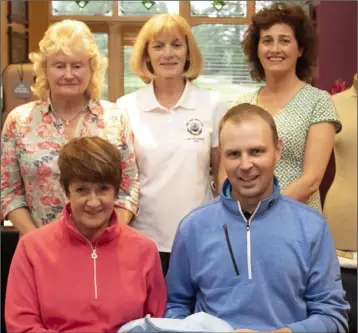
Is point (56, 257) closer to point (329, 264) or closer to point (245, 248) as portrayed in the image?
point (245, 248)

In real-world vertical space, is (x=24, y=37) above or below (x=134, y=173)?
above

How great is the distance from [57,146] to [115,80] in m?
3.89

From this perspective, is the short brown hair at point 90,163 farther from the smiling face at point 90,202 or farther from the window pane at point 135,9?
the window pane at point 135,9

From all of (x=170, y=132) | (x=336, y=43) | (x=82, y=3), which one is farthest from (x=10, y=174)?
(x=82, y=3)

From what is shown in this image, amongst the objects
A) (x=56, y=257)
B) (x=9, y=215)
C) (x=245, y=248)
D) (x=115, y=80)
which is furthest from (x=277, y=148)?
(x=115, y=80)

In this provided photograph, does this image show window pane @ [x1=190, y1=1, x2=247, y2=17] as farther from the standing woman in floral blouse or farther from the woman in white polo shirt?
the standing woman in floral blouse

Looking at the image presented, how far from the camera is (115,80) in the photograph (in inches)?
243

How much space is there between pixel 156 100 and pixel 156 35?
0.78ft

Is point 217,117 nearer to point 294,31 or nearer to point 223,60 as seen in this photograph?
point 294,31

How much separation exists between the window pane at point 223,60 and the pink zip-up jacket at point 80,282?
4638 millimetres

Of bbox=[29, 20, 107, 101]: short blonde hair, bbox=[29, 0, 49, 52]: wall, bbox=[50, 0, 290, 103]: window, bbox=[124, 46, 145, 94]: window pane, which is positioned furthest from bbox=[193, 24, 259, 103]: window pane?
bbox=[29, 20, 107, 101]: short blonde hair

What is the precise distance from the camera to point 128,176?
7.95ft

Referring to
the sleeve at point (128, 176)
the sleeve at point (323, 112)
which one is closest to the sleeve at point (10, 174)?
the sleeve at point (128, 176)

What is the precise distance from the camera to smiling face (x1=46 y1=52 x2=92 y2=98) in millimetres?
2348
